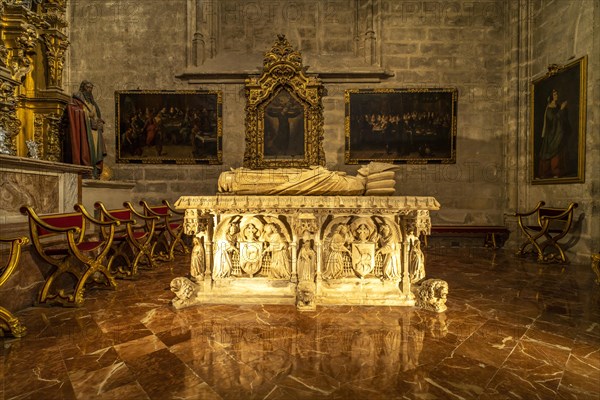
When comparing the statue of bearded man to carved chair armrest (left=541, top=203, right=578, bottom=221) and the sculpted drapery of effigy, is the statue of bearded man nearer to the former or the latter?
the sculpted drapery of effigy

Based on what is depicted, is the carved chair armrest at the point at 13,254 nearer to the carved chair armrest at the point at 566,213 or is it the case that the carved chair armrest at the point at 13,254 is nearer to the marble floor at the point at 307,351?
the marble floor at the point at 307,351

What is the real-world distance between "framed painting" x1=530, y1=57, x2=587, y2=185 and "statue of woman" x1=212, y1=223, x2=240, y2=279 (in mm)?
6275

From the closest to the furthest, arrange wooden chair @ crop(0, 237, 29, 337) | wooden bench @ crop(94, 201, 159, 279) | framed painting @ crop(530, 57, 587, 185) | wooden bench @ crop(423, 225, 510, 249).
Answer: wooden chair @ crop(0, 237, 29, 337)
wooden bench @ crop(94, 201, 159, 279)
framed painting @ crop(530, 57, 587, 185)
wooden bench @ crop(423, 225, 510, 249)

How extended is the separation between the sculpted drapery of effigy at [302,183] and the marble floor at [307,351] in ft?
3.97

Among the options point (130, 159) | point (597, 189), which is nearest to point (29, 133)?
point (130, 159)

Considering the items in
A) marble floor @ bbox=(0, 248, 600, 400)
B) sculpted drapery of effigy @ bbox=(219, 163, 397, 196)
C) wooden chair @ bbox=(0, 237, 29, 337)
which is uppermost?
sculpted drapery of effigy @ bbox=(219, 163, 397, 196)

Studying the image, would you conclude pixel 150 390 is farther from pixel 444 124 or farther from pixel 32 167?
pixel 444 124

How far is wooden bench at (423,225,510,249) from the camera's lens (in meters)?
Result: 7.29

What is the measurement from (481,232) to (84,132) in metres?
8.81

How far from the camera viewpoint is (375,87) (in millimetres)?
7930

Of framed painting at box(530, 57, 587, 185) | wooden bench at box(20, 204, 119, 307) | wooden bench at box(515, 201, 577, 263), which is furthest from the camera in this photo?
framed painting at box(530, 57, 587, 185)

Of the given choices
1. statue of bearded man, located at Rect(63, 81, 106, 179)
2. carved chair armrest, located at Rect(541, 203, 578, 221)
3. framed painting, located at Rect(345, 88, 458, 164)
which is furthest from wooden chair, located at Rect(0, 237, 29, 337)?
carved chair armrest, located at Rect(541, 203, 578, 221)

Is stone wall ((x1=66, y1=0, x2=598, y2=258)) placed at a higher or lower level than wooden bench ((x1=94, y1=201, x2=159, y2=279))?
higher

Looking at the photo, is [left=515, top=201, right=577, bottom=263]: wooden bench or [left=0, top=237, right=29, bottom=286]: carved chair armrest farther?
[left=515, top=201, right=577, bottom=263]: wooden bench
